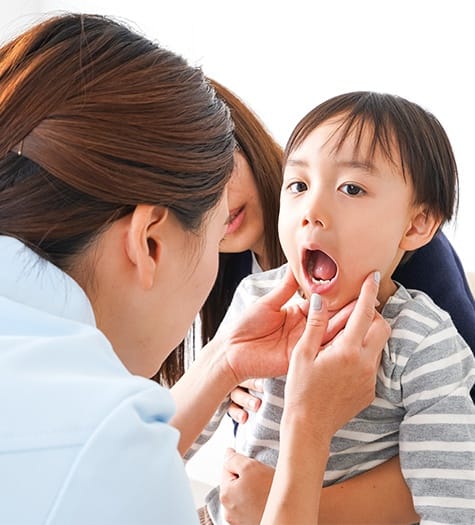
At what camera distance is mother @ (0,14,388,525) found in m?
0.74

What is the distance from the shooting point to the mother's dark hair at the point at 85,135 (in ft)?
3.12

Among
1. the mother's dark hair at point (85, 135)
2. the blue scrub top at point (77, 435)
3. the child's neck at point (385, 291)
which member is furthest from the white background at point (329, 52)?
the blue scrub top at point (77, 435)

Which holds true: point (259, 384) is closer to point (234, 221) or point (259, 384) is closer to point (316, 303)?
point (316, 303)

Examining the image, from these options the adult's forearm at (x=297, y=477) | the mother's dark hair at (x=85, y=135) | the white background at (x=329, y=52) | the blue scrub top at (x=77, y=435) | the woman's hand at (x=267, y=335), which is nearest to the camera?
the blue scrub top at (x=77, y=435)

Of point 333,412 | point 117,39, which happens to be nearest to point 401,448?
point 333,412

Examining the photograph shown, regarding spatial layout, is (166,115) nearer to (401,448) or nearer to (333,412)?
(333,412)

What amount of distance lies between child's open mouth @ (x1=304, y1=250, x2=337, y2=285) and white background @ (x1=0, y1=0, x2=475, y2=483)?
1.14 meters

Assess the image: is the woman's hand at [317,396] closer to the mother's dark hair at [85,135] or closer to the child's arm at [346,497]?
the child's arm at [346,497]

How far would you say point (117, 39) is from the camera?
3.38 feet

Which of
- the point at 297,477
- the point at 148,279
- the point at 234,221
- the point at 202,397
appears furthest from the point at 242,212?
the point at 148,279

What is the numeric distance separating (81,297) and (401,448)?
635mm

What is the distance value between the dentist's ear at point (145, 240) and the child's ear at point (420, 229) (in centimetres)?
55

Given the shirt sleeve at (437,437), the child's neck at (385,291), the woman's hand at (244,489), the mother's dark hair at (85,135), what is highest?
the mother's dark hair at (85,135)

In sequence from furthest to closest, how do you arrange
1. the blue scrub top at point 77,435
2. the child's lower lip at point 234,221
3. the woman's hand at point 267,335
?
1. the child's lower lip at point 234,221
2. the woman's hand at point 267,335
3. the blue scrub top at point 77,435
